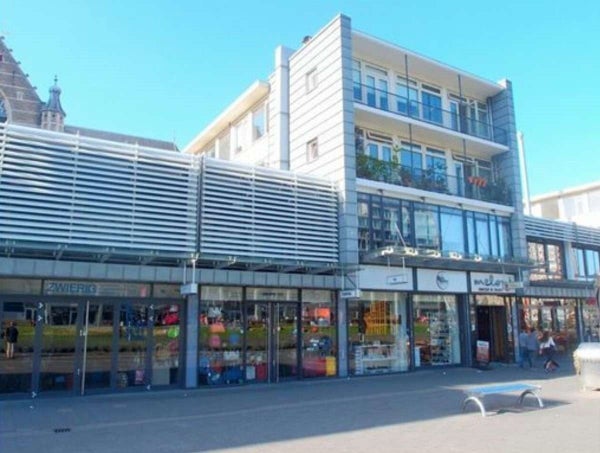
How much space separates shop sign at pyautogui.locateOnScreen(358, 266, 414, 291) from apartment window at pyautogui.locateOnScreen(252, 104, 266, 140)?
7.40m

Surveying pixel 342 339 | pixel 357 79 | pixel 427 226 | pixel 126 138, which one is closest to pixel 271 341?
pixel 342 339

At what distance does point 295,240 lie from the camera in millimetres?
14844

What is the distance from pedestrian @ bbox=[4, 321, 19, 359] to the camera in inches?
456

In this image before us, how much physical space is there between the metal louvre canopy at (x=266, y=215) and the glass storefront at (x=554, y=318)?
10185 millimetres

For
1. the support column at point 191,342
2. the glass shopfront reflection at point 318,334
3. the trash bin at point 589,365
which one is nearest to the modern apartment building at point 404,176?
the glass shopfront reflection at point 318,334

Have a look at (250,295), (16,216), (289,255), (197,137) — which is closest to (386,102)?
(289,255)

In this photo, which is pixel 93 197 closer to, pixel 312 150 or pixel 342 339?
pixel 342 339

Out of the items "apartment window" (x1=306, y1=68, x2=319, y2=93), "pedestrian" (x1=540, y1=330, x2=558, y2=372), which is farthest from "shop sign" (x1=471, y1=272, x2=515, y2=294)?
"apartment window" (x1=306, y1=68, x2=319, y2=93)

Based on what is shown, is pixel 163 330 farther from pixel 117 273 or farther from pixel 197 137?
pixel 197 137

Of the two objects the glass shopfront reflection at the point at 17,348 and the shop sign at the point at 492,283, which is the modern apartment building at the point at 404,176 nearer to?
the shop sign at the point at 492,283

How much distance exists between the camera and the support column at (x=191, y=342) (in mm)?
13320

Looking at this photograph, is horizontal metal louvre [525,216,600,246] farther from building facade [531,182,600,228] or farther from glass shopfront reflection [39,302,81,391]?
glass shopfront reflection [39,302,81,391]

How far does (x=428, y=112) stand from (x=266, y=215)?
29.4 feet

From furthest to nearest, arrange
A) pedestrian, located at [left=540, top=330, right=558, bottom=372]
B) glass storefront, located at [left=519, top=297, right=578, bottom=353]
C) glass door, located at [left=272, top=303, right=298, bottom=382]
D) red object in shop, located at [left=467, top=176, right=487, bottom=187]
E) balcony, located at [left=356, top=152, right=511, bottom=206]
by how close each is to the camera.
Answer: glass storefront, located at [left=519, top=297, right=578, bottom=353] < red object in shop, located at [left=467, top=176, right=487, bottom=187] < pedestrian, located at [left=540, top=330, right=558, bottom=372] < balcony, located at [left=356, top=152, right=511, bottom=206] < glass door, located at [left=272, top=303, right=298, bottom=382]
